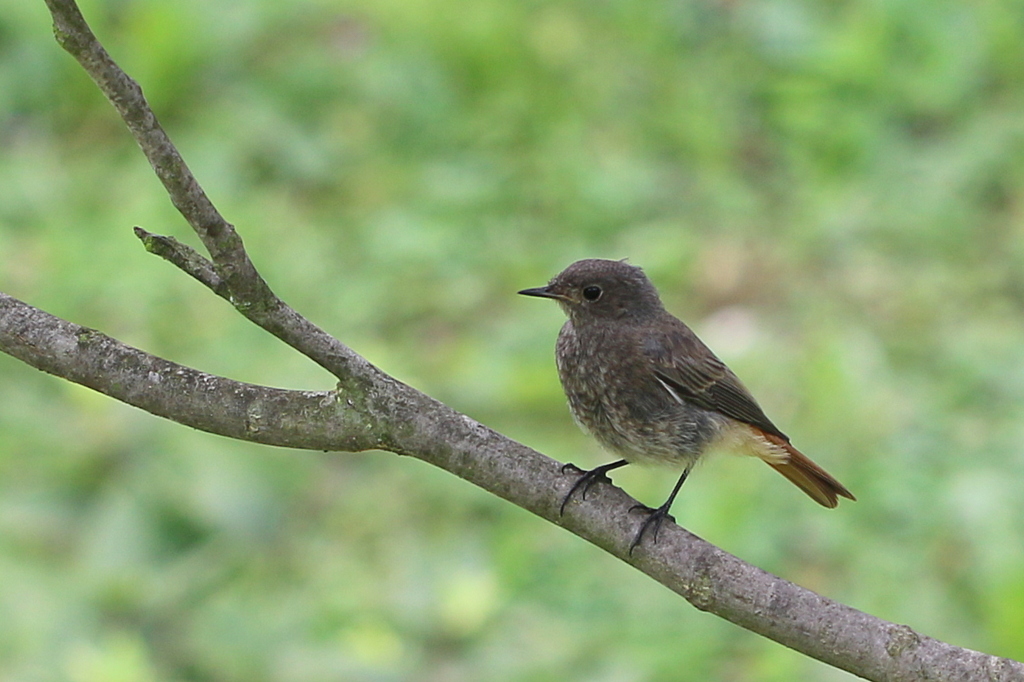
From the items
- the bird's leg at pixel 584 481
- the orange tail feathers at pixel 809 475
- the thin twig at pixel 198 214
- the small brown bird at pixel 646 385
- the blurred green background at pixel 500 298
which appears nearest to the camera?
the thin twig at pixel 198 214

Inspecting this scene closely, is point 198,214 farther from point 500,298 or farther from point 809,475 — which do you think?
point 500,298

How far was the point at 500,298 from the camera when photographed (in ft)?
19.7

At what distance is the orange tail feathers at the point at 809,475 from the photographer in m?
3.24

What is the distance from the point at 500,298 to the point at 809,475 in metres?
2.88

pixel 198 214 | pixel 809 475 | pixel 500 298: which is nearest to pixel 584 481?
pixel 198 214

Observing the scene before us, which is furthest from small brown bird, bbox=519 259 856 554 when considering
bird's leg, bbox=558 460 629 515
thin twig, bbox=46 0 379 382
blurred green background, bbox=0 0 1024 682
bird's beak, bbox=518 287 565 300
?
blurred green background, bbox=0 0 1024 682

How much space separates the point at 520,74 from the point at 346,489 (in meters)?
2.77

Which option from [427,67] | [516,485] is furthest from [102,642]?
[427,67]

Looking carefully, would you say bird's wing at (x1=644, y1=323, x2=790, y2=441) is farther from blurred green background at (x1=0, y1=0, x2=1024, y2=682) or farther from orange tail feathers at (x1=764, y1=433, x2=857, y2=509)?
blurred green background at (x1=0, y1=0, x2=1024, y2=682)

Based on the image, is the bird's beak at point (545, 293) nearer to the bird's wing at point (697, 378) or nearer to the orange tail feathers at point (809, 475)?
the bird's wing at point (697, 378)

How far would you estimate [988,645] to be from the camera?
4250 millimetres

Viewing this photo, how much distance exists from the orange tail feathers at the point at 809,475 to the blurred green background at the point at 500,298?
103 cm

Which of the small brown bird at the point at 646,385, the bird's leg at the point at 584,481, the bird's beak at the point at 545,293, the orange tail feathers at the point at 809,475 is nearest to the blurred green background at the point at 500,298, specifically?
the orange tail feathers at the point at 809,475

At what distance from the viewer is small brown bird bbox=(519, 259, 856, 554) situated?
3.09 meters
